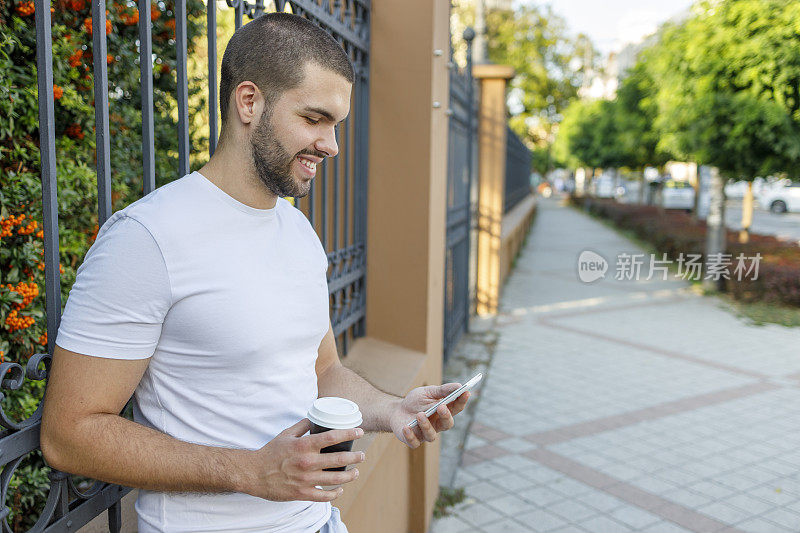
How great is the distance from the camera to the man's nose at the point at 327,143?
1.51 m

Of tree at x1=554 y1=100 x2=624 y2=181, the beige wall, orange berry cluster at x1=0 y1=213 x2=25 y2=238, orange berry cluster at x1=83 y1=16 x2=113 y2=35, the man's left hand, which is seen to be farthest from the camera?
tree at x1=554 y1=100 x2=624 y2=181

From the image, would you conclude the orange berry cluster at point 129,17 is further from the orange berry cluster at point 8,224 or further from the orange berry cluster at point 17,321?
the orange berry cluster at point 17,321

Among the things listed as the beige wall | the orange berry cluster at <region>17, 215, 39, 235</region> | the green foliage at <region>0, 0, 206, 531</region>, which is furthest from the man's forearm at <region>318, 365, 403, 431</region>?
the orange berry cluster at <region>17, 215, 39, 235</region>

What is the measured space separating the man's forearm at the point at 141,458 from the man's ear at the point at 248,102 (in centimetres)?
64

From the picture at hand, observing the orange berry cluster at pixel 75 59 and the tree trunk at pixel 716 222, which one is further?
the tree trunk at pixel 716 222

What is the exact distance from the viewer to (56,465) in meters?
1.27

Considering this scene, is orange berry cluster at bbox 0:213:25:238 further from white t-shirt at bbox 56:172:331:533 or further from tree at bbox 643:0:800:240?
tree at bbox 643:0:800:240

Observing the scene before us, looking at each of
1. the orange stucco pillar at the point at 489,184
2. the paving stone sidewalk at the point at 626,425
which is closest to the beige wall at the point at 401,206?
the paving stone sidewalk at the point at 626,425

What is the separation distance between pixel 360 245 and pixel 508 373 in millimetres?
3960

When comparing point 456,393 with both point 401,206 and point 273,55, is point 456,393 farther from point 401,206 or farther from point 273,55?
point 401,206

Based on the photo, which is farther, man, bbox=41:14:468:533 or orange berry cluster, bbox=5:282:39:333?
orange berry cluster, bbox=5:282:39:333

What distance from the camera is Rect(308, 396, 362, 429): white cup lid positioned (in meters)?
1.26

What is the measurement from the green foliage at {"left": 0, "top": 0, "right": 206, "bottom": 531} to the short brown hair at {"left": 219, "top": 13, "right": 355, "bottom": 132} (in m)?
1.23

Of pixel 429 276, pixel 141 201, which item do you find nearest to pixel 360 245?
pixel 429 276
